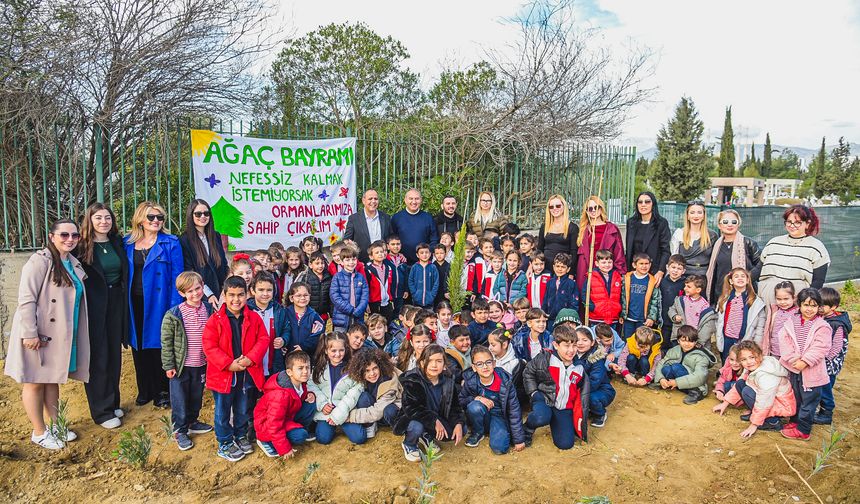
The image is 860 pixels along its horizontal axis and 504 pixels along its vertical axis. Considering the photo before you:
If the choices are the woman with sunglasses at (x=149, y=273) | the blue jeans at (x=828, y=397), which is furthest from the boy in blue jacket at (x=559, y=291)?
the woman with sunglasses at (x=149, y=273)

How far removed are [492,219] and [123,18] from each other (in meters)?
4.68

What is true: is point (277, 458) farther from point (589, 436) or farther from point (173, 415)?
point (589, 436)

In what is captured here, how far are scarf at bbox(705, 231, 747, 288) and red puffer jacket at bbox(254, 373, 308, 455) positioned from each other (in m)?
4.23

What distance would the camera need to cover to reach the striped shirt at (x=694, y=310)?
5.61 metres

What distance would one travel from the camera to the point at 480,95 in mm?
11562

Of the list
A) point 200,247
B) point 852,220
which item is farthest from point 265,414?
A: point 852,220

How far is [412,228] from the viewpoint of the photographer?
6488mm

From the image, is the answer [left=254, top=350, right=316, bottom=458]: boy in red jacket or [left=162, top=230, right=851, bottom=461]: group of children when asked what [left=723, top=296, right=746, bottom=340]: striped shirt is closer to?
[left=162, top=230, right=851, bottom=461]: group of children

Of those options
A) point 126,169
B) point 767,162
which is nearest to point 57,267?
point 126,169

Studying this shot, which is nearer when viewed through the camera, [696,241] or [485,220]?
[696,241]

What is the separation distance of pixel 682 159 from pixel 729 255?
3682 cm

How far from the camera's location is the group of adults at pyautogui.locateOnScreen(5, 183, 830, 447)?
13.0 ft

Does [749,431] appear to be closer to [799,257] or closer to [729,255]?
[799,257]

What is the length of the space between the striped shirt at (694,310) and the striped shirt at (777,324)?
682mm
